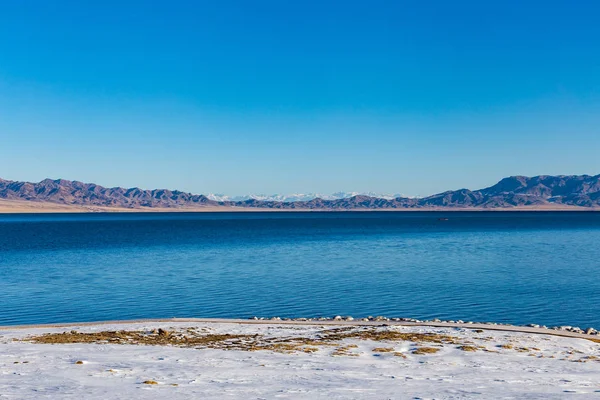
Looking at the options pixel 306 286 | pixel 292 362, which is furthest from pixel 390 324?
pixel 306 286

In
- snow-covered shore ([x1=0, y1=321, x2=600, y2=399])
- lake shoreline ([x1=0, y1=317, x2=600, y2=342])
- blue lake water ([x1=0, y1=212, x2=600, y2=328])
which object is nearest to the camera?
snow-covered shore ([x1=0, y1=321, x2=600, y2=399])

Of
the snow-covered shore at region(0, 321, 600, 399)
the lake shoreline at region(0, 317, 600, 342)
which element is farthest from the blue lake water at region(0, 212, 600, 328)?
the snow-covered shore at region(0, 321, 600, 399)

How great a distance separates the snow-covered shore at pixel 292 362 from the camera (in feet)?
62.4

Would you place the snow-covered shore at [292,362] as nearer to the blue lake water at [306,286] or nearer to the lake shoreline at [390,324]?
the lake shoreline at [390,324]

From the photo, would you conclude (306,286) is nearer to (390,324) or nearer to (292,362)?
(390,324)

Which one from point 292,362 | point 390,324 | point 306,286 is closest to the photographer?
point 292,362

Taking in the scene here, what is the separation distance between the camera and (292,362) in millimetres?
23656

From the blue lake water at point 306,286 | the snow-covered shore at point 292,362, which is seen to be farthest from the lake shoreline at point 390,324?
the blue lake water at point 306,286

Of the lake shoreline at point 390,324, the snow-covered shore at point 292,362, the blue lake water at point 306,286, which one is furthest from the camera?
the blue lake water at point 306,286

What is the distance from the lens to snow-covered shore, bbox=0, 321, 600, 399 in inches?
749

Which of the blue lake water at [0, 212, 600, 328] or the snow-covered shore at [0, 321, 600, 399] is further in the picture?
the blue lake water at [0, 212, 600, 328]

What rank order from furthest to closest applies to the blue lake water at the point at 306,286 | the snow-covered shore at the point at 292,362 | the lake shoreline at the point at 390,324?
the blue lake water at the point at 306,286 < the lake shoreline at the point at 390,324 < the snow-covered shore at the point at 292,362

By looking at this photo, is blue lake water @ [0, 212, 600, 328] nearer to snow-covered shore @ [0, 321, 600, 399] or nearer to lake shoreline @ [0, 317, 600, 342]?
lake shoreline @ [0, 317, 600, 342]

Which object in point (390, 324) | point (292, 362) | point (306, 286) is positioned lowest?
point (306, 286)
